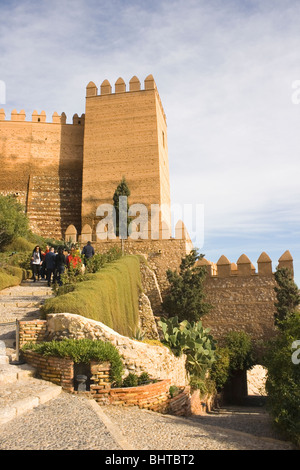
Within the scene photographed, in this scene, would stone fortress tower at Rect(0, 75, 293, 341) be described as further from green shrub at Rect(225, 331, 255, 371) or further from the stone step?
the stone step

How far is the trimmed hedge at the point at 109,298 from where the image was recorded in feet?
27.7

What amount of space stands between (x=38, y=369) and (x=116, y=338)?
135cm

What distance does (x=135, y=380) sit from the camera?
7344 millimetres

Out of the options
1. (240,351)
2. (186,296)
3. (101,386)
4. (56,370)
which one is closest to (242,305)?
(240,351)

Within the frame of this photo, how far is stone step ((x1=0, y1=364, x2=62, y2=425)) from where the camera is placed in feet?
17.7

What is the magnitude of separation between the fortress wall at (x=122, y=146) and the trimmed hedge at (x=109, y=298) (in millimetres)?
10426

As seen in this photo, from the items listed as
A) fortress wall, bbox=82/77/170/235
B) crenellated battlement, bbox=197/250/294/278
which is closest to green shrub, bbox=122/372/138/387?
crenellated battlement, bbox=197/250/294/278

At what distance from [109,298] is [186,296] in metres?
6.92

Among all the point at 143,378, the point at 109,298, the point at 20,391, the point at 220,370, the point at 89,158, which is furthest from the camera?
the point at 89,158

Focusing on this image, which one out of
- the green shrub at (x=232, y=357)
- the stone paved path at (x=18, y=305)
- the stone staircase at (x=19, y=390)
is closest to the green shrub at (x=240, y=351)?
the green shrub at (x=232, y=357)

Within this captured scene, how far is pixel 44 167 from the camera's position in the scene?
28516mm

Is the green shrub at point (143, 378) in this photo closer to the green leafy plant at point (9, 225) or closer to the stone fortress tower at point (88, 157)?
the green leafy plant at point (9, 225)

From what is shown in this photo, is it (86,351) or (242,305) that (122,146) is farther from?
(86,351)

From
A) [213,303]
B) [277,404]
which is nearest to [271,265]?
[213,303]
